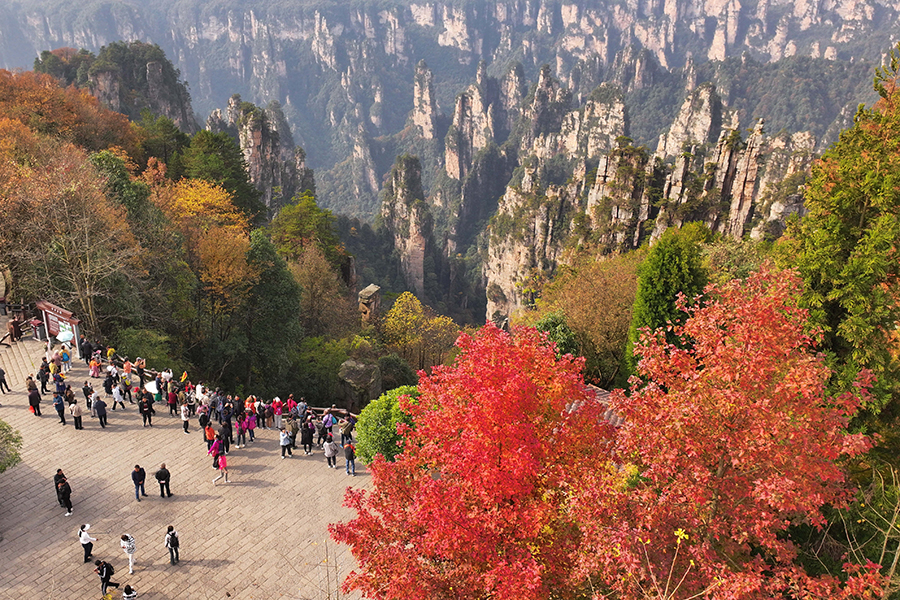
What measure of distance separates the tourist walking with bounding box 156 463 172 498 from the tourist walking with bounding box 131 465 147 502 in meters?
0.40

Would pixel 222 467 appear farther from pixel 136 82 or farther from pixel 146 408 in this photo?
pixel 136 82

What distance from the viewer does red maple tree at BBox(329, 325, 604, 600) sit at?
10.4 m

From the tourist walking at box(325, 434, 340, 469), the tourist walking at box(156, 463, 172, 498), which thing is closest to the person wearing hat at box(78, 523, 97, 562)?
the tourist walking at box(156, 463, 172, 498)

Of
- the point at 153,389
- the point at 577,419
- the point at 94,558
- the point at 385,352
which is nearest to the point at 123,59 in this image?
the point at 385,352

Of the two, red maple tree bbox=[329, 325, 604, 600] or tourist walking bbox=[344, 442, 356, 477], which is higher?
red maple tree bbox=[329, 325, 604, 600]

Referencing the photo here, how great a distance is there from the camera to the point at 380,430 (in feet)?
62.8

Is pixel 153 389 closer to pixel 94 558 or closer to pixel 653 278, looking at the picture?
pixel 94 558

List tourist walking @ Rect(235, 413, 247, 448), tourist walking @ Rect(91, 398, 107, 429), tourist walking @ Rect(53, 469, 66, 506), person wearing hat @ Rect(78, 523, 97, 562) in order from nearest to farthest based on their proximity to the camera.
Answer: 1. person wearing hat @ Rect(78, 523, 97, 562)
2. tourist walking @ Rect(53, 469, 66, 506)
3. tourist walking @ Rect(91, 398, 107, 429)
4. tourist walking @ Rect(235, 413, 247, 448)

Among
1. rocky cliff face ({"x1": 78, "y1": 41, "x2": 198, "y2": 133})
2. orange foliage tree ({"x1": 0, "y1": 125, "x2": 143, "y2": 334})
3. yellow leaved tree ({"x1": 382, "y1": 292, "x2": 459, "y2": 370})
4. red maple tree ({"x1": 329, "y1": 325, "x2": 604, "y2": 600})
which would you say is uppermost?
rocky cliff face ({"x1": 78, "y1": 41, "x2": 198, "y2": 133})

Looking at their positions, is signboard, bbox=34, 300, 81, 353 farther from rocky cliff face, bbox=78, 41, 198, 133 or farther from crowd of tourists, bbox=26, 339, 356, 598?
rocky cliff face, bbox=78, 41, 198, 133

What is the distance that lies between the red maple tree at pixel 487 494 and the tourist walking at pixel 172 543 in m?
5.41

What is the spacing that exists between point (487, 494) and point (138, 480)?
11.2 m

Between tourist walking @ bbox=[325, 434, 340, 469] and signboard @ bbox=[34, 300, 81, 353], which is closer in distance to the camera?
tourist walking @ bbox=[325, 434, 340, 469]

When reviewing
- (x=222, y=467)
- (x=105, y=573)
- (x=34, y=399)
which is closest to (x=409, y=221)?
(x=34, y=399)
